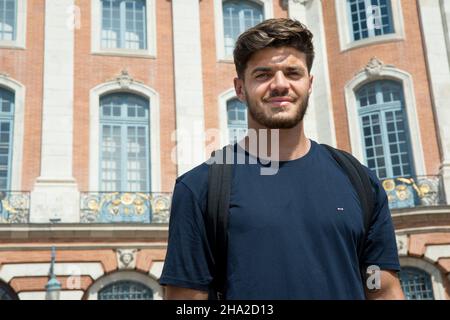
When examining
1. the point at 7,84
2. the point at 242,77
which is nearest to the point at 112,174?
the point at 7,84

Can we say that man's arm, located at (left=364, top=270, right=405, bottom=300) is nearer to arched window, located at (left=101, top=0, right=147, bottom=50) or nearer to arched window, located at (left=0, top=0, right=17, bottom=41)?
arched window, located at (left=101, top=0, right=147, bottom=50)

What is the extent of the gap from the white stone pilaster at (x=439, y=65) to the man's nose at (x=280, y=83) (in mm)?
14311

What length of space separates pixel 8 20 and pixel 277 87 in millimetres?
16168

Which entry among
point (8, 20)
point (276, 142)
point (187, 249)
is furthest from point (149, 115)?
point (187, 249)

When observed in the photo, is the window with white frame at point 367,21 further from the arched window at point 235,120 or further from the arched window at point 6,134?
the arched window at point 6,134

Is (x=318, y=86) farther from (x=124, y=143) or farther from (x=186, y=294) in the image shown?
(x=186, y=294)

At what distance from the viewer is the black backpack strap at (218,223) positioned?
1.84 metres

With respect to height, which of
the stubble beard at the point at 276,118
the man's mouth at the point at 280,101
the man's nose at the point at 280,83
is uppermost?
the man's nose at the point at 280,83

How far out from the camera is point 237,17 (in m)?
18.1

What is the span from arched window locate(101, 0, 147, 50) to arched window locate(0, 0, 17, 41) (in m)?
2.42

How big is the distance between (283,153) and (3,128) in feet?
48.7

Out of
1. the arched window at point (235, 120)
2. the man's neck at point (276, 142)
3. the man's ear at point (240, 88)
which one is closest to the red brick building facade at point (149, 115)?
the arched window at point (235, 120)

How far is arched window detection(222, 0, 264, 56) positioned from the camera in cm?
1786
